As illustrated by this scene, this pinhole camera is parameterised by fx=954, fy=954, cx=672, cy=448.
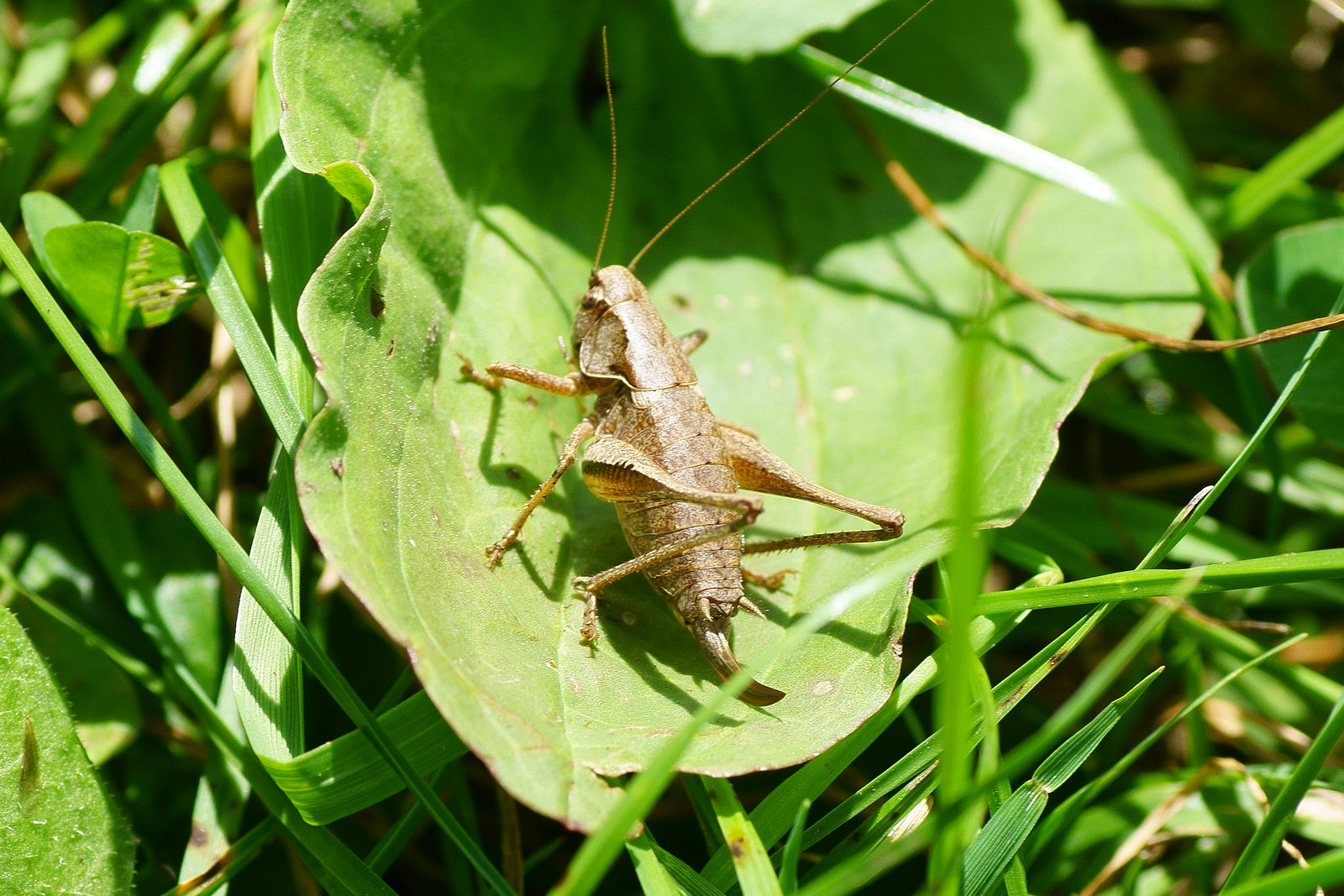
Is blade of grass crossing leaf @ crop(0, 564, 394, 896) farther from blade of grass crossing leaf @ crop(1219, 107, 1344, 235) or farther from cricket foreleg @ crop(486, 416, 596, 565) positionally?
blade of grass crossing leaf @ crop(1219, 107, 1344, 235)

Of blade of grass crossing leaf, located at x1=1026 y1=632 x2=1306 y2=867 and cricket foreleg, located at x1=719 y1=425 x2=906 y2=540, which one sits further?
cricket foreleg, located at x1=719 y1=425 x2=906 y2=540

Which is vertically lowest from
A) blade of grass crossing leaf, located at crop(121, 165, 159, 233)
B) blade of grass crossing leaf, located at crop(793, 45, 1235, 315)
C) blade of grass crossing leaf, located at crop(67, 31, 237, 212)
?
blade of grass crossing leaf, located at crop(793, 45, 1235, 315)

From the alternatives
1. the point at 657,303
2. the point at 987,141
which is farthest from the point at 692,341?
the point at 987,141

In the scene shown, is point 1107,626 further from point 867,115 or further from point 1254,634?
point 867,115

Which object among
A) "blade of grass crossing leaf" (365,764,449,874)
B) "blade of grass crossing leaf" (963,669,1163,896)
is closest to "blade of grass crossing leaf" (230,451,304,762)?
"blade of grass crossing leaf" (365,764,449,874)

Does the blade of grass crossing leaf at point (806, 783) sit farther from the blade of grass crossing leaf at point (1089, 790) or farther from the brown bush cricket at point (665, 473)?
the blade of grass crossing leaf at point (1089, 790)

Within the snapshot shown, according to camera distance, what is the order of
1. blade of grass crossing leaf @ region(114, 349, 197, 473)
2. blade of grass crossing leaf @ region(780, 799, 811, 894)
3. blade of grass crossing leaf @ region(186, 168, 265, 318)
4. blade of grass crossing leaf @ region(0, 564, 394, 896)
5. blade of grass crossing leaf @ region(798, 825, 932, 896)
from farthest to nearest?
blade of grass crossing leaf @ region(186, 168, 265, 318) → blade of grass crossing leaf @ region(114, 349, 197, 473) → blade of grass crossing leaf @ region(0, 564, 394, 896) → blade of grass crossing leaf @ region(780, 799, 811, 894) → blade of grass crossing leaf @ region(798, 825, 932, 896)
